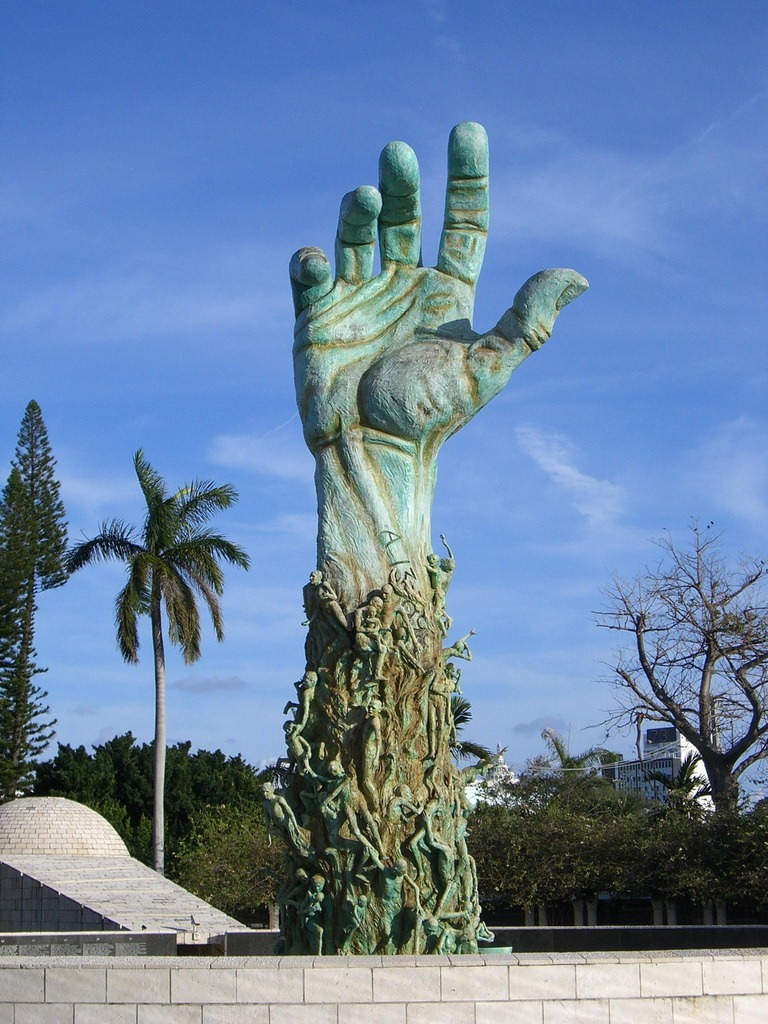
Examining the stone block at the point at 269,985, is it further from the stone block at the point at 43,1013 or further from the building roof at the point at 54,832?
the building roof at the point at 54,832

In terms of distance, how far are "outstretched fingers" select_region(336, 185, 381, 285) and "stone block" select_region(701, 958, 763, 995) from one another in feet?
17.2

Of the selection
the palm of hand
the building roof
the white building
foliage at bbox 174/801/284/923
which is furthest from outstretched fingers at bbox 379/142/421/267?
the white building

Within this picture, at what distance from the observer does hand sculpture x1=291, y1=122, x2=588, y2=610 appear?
8.58 meters

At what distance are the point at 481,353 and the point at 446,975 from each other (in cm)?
438

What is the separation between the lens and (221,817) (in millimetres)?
30234

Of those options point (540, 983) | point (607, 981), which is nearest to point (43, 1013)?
point (540, 983)

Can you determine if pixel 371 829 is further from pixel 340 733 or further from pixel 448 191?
pixel 448 191

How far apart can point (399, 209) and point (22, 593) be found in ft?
81.9

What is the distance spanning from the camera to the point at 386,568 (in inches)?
332

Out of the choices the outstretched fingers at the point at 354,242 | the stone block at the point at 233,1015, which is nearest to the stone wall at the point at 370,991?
the stone block at the point at 233,1015

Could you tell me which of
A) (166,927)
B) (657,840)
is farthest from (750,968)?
(657,840)

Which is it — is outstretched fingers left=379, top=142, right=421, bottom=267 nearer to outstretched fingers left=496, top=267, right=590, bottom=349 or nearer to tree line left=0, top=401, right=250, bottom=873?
outstretched fingers left=496, top=267, right=590, bottom=349

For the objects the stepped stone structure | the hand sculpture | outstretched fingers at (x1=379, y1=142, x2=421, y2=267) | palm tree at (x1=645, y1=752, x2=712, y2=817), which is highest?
outstretched fingers at (x1=379, y1=142, x2=421, y2=267)

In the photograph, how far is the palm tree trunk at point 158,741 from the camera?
24.4 meters
